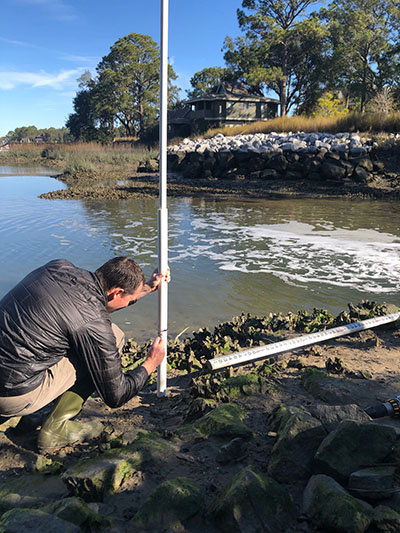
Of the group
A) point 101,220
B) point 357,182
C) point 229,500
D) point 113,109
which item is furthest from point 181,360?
point 113,109

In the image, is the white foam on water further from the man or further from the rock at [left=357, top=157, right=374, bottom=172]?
the rock at [left=357, top=157, right=374, bottom=172]

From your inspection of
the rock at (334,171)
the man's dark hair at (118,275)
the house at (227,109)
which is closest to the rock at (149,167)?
the rock at (334,171)

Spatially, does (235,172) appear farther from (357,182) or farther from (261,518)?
(261,518)

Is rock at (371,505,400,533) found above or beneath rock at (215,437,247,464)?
above

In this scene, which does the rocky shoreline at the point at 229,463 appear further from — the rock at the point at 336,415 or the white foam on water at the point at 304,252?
the white foam on water at the point at 304,252

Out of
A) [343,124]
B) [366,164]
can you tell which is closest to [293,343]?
[366,164]

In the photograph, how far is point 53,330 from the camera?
270 centimetres

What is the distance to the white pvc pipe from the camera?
4.18m

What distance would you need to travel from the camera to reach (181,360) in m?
4.52

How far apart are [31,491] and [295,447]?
1.50 meters

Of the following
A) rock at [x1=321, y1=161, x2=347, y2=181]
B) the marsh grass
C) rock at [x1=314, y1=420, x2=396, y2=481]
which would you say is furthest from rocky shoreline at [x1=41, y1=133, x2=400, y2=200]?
rock at [x1=314, y1=420, x2=396, y2=481]

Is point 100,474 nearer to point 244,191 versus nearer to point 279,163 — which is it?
point 244,191

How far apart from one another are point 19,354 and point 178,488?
1.26 meters

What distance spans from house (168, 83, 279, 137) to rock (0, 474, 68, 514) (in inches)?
1903
